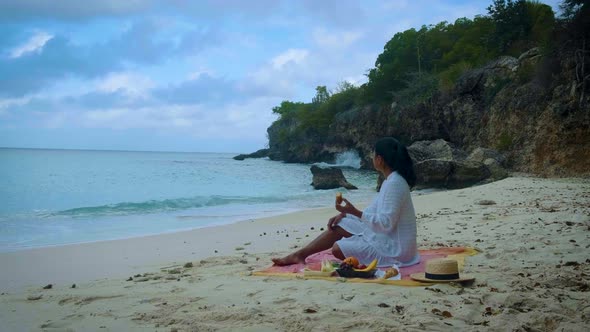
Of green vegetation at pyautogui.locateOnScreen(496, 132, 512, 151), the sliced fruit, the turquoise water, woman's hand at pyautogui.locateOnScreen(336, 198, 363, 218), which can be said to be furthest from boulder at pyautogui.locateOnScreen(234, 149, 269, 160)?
the sliced fruit

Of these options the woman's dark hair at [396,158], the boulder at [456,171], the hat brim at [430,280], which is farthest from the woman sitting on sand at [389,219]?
the boulder at [456,171]

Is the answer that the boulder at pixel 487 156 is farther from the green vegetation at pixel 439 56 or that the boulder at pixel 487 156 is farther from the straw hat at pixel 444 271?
the straw hat at pixel 444 271

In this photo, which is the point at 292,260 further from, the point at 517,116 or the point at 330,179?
the point at 517,116

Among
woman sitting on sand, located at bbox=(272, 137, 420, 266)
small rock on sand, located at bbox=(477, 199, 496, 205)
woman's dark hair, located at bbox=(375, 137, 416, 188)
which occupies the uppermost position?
woman's dark hair, located at bbox=(375, 137, 416, 188)

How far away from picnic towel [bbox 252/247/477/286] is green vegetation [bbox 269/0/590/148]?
46.1 feet

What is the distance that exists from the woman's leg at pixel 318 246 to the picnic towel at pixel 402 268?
71mm

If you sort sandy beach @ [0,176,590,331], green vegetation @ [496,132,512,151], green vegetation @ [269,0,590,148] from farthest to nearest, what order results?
green vegetation @ [269,0,590,148] → green vegetation @ [496,132,512,151] → sandy beach @ [0,176,590,331]

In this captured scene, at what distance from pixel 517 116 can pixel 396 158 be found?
18.1 m

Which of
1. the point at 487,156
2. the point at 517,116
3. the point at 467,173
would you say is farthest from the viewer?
the point at 517,116

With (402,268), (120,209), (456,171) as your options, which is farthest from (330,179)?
(402,268)

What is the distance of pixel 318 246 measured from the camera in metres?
5.51

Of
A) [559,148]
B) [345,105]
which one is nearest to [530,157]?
[559,148]

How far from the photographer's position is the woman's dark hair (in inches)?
197

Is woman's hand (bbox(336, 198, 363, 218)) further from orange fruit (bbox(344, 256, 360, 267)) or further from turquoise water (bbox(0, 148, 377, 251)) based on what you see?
turquoise water (bbox(0, 148, 377, 251))
